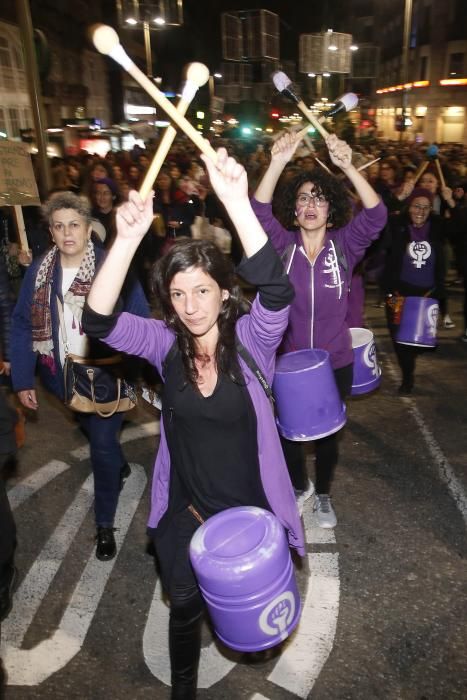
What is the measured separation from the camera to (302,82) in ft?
149

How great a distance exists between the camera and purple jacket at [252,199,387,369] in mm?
3209

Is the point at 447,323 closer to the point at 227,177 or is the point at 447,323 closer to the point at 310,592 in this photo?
the point at 310,592

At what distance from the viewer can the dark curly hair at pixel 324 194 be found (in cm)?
322

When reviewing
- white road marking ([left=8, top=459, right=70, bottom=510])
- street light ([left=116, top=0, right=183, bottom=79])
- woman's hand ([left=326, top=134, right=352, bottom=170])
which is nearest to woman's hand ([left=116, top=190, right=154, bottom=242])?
woman's hand ([left=326, top=134, right=352, bottom=170])

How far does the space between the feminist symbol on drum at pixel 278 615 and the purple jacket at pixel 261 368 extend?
0.34 m

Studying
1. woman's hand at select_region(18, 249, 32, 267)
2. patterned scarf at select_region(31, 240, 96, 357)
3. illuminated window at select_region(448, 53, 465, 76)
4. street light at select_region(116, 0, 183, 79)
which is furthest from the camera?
illuminated window at select_region(448, 53, 465, 76)

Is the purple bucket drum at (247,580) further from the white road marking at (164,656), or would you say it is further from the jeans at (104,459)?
the jeans at (104,459)

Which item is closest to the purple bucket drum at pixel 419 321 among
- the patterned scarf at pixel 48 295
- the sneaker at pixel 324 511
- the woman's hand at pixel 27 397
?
the sneaker at pixel 324 511

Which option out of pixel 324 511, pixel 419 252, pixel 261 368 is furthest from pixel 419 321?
pixel 261 368

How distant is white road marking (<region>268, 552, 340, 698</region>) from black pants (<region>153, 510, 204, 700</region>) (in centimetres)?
50

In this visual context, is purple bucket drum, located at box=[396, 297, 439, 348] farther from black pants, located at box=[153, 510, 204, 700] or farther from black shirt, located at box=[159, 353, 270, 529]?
black pants, located at box=[153, 510, 204, 700]

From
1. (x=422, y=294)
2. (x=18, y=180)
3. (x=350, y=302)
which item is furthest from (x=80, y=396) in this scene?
(x=422, y=294)

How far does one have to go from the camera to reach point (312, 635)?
110 inches

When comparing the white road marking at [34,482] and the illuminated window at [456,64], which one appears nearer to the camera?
the white road marking at [34,482]
